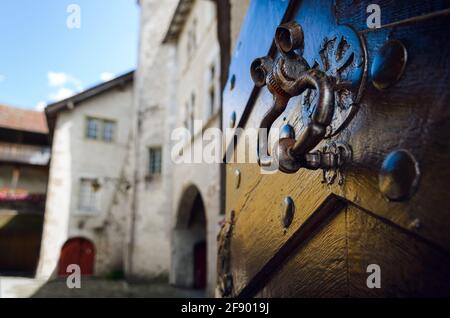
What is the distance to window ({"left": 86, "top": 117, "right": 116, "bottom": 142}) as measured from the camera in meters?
16.1

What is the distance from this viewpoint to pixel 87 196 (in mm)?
15508

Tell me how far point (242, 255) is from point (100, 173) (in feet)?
50.3

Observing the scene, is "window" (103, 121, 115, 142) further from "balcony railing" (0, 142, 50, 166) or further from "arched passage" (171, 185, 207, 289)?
"balcony railing" (0, 142, 50, 166)

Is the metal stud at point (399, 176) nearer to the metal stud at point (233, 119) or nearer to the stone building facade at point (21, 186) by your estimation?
the metal stud at point (233, 119)

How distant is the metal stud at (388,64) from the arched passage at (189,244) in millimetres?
11894

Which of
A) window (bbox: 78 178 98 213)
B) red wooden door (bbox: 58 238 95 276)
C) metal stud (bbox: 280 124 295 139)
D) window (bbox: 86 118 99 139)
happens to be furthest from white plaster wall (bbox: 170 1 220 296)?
metal stud (bbox: 280 124 295 139)

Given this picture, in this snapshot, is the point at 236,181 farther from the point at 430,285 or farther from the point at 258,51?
the point at 430,285

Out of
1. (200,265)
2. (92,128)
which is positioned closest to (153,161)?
(92,128)

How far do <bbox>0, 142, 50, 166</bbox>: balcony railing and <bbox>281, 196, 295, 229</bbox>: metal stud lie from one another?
21458 mm

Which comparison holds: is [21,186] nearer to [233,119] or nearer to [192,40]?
[192,40]

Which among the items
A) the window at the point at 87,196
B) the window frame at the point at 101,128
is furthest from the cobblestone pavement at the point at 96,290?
the window frame at the point at 101,128
